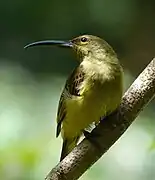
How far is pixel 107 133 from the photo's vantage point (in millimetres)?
1634

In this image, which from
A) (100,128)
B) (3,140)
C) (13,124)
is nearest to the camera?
(100,128)

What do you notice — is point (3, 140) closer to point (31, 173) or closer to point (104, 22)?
point (31, 173)

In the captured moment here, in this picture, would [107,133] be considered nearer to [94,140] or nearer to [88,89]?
[94,140]

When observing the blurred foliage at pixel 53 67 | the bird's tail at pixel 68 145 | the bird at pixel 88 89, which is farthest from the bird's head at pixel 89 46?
the blurred foliage at pixel 53 67

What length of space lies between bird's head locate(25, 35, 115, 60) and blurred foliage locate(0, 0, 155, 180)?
777 mm

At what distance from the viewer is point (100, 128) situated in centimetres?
166

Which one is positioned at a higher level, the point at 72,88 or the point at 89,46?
the point at 89,46

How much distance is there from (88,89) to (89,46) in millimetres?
200

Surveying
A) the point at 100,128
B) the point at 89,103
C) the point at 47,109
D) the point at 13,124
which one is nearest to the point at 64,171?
the point at 100,128

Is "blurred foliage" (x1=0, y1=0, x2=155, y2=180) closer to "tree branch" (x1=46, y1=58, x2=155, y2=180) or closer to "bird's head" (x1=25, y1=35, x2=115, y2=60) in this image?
"bird's head" (x1=25, y1=35, x2=115, y2=60)

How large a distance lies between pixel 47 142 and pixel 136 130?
0.59 m

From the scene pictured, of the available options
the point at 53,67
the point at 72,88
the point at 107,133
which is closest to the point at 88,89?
the point at 72,88

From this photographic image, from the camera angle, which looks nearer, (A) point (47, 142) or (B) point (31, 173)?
(B) point (31, 173)

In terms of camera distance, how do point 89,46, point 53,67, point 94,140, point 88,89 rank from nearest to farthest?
point 94,140
point 88,89
point 89,46
point 53,67
